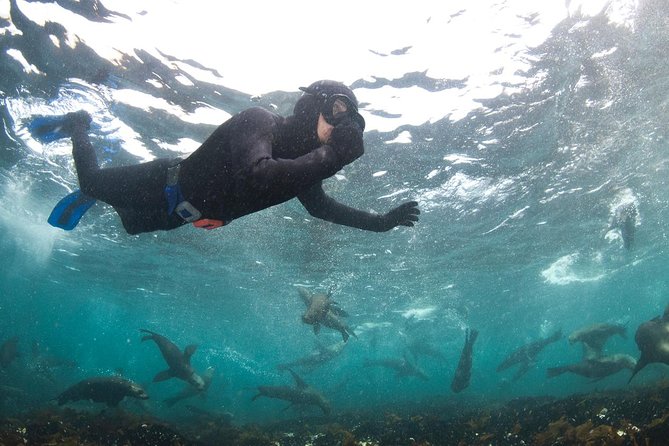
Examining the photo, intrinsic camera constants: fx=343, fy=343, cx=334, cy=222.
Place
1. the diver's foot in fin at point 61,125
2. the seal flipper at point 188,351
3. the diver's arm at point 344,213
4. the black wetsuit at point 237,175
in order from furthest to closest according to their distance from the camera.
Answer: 1. the seal flipper at point 188,351
2. the diver's foot in fin at point 61,125
3. the diver's arm at point 344,213
4. the black wetsuit at point 237,175

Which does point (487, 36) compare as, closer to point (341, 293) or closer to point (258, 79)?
point (258, 79)

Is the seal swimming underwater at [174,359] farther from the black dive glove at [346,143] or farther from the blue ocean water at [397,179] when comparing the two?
the black dive glove at [346,143]

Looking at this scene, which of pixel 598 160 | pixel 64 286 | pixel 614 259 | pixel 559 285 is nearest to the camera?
pixel 598 160

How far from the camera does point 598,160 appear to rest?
1405cm

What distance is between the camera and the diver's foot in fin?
487 cm

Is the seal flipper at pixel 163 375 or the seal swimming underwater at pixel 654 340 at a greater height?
the seal swimming underwater at pixel 654 340

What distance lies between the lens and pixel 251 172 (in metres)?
2.38

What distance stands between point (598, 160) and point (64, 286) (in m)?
55.4

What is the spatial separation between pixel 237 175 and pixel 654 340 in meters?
11.7

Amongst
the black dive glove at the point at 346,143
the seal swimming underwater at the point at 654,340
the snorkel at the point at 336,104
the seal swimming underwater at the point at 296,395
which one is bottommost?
the seal swimming underwater at the point at 296,395

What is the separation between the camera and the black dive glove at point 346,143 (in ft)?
7.88

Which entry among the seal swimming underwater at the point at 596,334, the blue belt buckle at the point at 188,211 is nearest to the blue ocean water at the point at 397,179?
the seal swimming underwater at the point at 596,334

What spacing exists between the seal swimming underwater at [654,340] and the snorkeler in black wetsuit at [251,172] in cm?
970

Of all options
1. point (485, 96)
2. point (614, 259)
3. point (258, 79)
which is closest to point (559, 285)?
point (614, 259)
